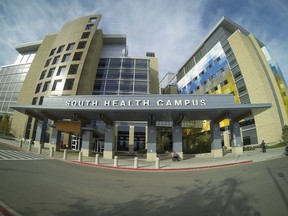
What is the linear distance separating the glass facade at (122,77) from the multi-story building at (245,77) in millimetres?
20306

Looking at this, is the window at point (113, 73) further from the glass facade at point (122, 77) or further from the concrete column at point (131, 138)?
the concrete column at point (131, 138)

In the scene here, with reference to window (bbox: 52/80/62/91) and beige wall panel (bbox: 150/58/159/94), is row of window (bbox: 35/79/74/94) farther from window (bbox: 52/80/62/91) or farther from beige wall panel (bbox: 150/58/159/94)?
beige wall panel (bbox: 150/58/159/94)

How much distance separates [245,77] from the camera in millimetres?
42875

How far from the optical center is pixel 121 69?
6034 centimetres

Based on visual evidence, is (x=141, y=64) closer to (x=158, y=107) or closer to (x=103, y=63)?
(x=103, y=63)

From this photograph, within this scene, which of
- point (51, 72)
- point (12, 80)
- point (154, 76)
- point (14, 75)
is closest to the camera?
point (51, 72)

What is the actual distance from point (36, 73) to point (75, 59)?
14024 millimetres

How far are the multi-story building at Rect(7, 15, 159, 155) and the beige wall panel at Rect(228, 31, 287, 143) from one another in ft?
Result: 85.8

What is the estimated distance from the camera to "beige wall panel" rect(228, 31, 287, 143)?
36656mm

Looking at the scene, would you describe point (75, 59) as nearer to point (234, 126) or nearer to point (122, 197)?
point (234, 126)

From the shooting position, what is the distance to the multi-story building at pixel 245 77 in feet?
126

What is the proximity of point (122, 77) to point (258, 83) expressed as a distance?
37.9 metres

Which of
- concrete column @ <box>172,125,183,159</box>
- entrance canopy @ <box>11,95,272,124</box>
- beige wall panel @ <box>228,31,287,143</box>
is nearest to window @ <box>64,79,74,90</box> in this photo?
entrance canopy @ <box>11,95,272,124</box>

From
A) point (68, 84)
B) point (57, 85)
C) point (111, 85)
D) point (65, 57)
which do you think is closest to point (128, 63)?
point (111, 85)
